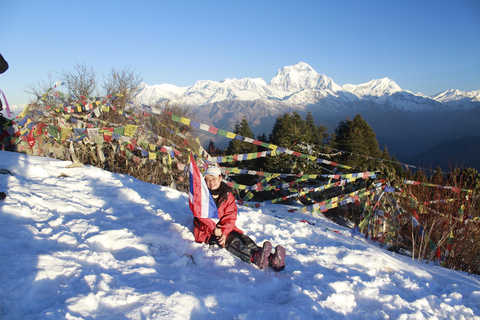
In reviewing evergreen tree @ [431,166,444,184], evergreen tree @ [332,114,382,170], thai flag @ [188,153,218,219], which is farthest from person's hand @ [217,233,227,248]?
evergreen tree @ [332,114,382,170]

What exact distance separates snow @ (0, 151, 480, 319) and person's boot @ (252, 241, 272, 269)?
9cm

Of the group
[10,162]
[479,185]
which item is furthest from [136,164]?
[479,185]

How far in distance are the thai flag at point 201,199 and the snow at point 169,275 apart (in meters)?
0.52

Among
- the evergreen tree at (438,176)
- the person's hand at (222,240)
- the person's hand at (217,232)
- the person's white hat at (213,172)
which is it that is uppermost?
the evergreen tree at (438,176)

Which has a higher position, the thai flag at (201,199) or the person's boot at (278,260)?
the thai flag at (201,199)

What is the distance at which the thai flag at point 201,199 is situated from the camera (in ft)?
11.5

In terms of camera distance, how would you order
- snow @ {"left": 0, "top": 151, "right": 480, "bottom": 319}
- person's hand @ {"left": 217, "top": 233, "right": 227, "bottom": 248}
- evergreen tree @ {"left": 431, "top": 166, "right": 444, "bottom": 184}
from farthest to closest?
evergreen tree @ {"left": 431, "top": 166, "right": 444, "bottom": 184}
person's hand @ {"left": 217, "top": 233, "right": 227, "bottom": 248}
snow @ {"left": 0, "top": 151, "right": 480, "bottom": 319}

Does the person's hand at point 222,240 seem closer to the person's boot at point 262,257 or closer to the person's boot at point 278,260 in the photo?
the person's boot at point 262,257

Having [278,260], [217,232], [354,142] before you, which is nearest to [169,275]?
[217,232]

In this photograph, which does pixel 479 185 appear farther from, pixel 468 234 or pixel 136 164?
pixel 136 164

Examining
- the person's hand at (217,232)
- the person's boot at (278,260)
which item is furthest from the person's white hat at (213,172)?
the person's boot at (278,260)

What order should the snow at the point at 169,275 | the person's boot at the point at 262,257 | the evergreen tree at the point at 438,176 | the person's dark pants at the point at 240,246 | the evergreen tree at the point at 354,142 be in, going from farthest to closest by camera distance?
1. the evergreen tree at the point at 354,142
2. the evergreen tree at the point at 438,176
3. the person's dark pants at the point at 240,246
4. the person's boot at the point at 262,257
5. the snow at the point at 169,275

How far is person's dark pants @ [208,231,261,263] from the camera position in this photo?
3.44 metres

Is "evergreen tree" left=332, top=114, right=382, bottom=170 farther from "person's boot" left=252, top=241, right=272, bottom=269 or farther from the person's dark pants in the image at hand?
"person's boot" left=252, top=241, right=272, bottom=269
